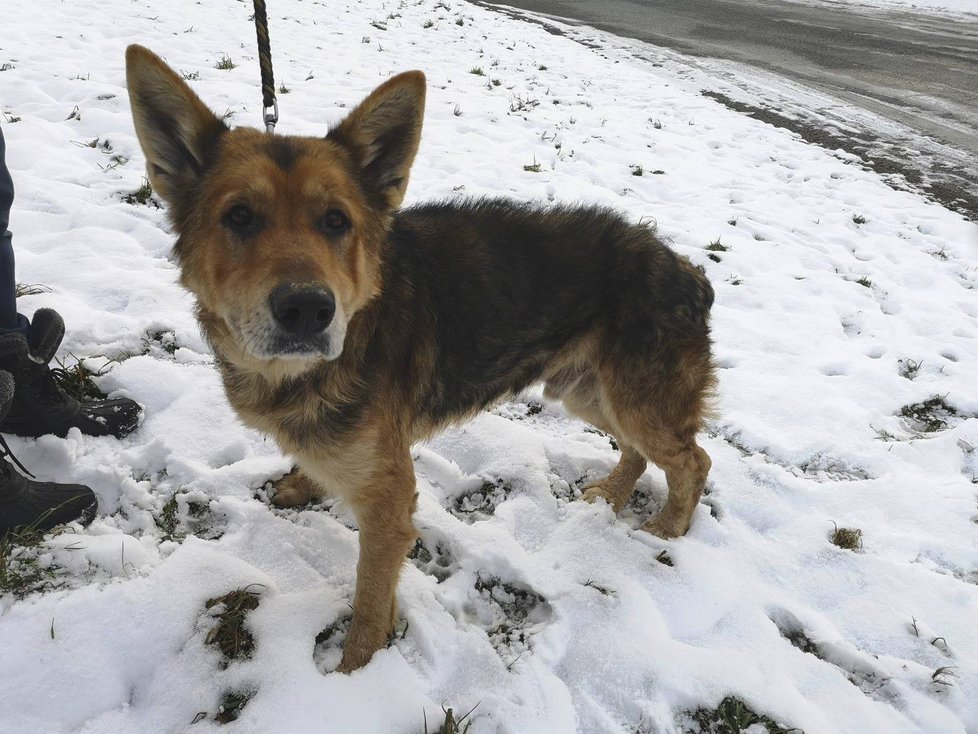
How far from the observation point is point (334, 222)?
2.47 metres

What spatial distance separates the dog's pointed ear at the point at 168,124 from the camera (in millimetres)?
2324

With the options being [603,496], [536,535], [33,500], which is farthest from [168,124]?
[603,496]

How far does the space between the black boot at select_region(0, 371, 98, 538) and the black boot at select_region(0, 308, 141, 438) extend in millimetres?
172

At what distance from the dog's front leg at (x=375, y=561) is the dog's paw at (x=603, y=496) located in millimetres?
1365

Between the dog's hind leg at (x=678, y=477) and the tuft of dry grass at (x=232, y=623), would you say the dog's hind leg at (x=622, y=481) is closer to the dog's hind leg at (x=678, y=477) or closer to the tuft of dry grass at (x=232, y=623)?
the dog's hind leg at (x=678, y=477)

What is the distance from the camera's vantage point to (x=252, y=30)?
10211 millimetres

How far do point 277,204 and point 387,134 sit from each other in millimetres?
660

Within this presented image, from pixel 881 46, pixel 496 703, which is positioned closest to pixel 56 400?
pixel 496 703

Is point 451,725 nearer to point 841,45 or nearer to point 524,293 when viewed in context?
point 524,293

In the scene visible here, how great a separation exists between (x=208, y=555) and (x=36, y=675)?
0.73 meters

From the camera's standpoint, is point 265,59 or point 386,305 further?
point 265,59

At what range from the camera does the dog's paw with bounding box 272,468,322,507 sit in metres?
3.21

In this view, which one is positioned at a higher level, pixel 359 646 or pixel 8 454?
pixel 8 454

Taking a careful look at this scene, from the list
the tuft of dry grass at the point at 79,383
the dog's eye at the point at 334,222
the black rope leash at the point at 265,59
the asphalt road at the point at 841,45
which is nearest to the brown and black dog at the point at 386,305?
the dog's eye at the point at 334,222
